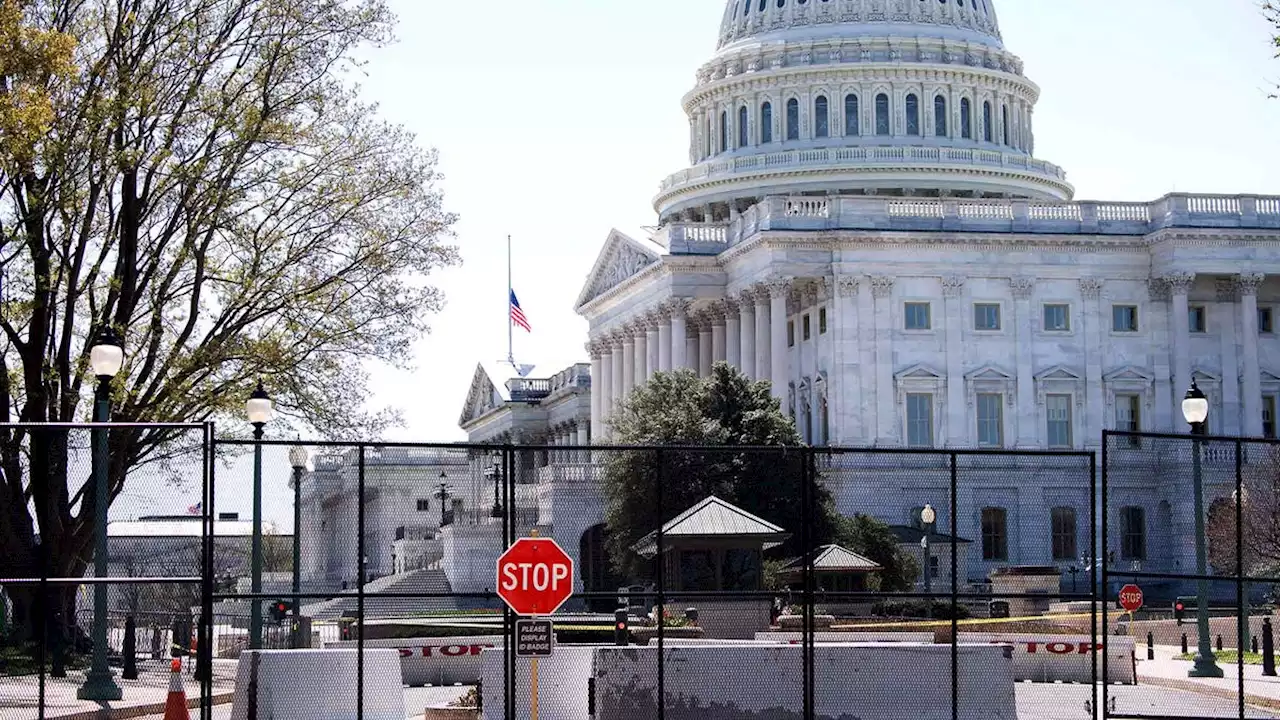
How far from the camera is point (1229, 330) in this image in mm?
115500

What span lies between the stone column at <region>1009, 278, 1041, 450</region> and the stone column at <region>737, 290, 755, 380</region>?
1256cm

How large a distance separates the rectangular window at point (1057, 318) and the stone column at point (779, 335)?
1192 cm

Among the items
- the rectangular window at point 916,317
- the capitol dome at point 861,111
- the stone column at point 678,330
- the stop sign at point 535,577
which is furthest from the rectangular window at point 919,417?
the stop sign at point 535,577

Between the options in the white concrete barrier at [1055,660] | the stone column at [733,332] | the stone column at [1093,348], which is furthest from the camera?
the stone column at [733,332]

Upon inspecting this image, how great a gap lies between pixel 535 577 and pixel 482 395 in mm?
164173

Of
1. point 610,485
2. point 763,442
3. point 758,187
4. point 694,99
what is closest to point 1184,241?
point 763,442

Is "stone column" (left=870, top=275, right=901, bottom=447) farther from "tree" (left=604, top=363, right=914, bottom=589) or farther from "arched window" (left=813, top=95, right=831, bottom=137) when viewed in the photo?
"arched window" (left=813, top=95, right=831, bottom=137)

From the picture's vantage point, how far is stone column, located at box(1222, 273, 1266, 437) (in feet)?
373

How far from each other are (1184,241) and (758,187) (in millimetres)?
38126

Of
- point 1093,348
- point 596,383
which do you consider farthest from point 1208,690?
point 596,383

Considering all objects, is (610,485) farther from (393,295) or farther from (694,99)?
(694,99)

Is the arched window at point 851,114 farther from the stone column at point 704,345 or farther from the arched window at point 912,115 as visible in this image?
the stone column at point 704,345

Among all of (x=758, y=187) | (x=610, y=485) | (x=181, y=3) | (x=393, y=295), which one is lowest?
(x=610, y=485)

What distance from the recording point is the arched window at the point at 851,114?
5871 inches
